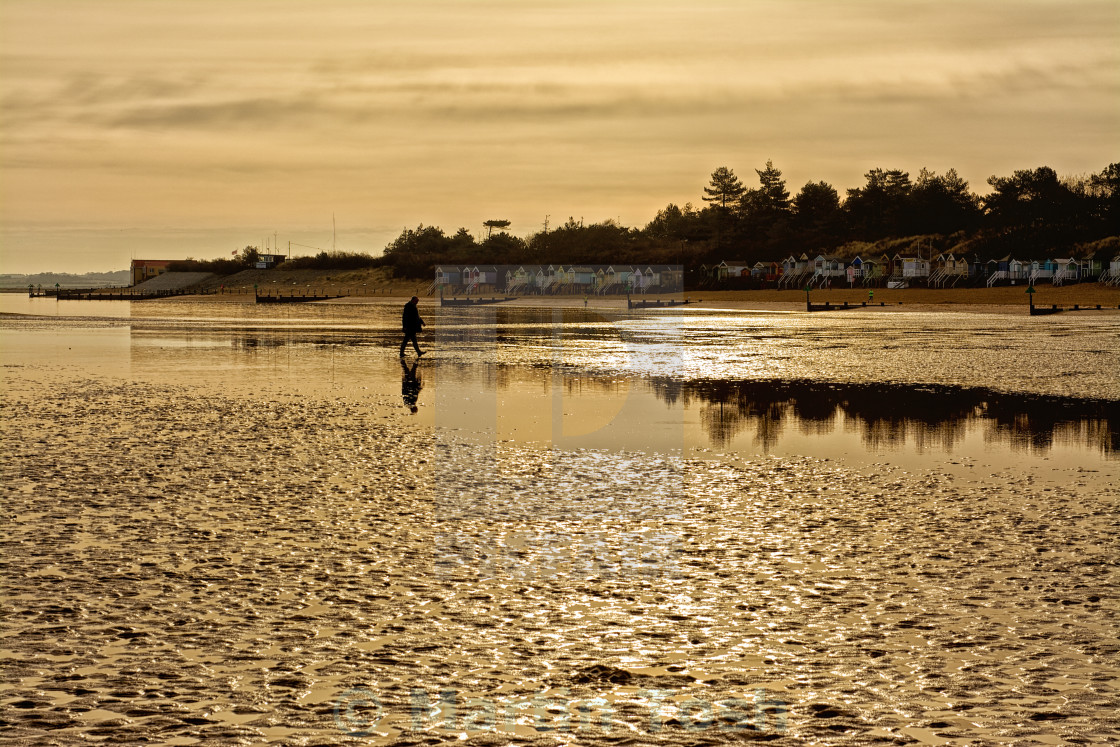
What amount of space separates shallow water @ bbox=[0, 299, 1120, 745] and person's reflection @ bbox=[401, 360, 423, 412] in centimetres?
128

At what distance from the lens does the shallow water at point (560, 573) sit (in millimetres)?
5332

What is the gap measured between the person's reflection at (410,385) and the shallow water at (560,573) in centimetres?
128

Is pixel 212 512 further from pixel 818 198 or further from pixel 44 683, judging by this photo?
pixel 818 198

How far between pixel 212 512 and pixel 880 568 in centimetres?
623

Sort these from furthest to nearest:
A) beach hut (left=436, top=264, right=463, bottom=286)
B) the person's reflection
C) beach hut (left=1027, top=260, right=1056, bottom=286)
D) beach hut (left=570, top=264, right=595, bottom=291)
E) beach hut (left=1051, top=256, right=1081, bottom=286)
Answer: beach hut (left=436, top=264, right=463, bottom=286) < beach hut (left=570, top=264, right=595, bottom=291) < beach hut (left=1027, top=260, right=1056, bottom=286) < beach hut (left=1051, top=256, right=1081, bottom=286) < the person's reflection

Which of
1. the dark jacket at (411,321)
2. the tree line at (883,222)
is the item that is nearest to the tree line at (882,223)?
the tree line at (883,222)

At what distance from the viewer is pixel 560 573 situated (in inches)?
313

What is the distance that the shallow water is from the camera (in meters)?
5.33

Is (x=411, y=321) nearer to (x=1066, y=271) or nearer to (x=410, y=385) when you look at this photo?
(x=410, y=385)

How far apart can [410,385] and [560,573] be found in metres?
15.5

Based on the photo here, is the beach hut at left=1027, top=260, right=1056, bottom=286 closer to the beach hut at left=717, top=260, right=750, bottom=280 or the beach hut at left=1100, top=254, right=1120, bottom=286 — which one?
the beach hut at left=1100, top=254, right=1120, bottom=286

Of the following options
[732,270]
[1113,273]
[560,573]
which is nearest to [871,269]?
[732,270]

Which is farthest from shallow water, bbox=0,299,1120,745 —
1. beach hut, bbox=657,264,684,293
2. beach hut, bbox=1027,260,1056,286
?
beach hut, bbox=657,264,684,293

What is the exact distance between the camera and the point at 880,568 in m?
8.06
